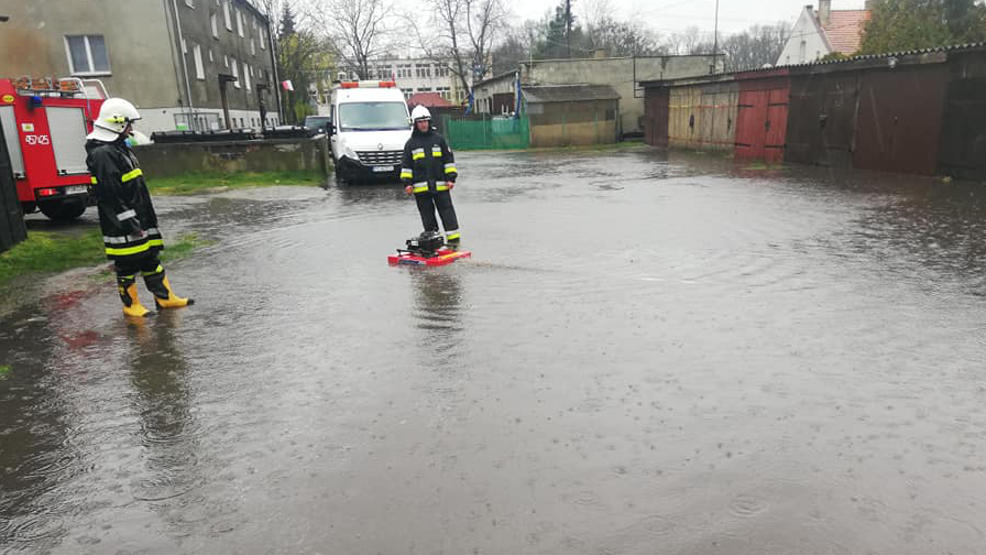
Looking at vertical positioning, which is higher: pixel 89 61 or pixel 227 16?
pixel 227 16

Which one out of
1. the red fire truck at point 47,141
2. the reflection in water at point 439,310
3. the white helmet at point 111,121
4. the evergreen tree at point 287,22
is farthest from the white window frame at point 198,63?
the evergreen tree at point 287,22

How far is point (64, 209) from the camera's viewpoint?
12555mm

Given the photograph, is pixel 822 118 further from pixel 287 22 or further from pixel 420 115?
pixel 287 22

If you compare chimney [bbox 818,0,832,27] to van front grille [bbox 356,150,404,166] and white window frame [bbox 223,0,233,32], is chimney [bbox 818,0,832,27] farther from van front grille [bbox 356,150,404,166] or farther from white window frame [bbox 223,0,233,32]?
van front grille [bbox 356,150,404,166]

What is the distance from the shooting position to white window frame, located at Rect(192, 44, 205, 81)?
28656mm

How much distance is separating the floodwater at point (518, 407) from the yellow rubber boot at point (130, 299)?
161mm

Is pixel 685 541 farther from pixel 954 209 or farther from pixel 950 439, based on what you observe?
pixel 954 209

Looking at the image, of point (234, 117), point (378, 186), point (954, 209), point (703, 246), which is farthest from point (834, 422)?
point (234, 117)

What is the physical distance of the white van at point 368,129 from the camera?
16688 mm

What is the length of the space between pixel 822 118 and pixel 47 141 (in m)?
19.3

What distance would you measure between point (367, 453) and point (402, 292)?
3407 mm

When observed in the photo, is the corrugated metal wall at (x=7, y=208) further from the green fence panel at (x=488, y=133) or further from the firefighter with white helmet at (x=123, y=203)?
the green fence panel at (x=488, y=133)

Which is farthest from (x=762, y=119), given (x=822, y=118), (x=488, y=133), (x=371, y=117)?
(x=488, y=133)

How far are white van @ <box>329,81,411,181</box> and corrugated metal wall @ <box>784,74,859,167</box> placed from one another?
39.6 ft
